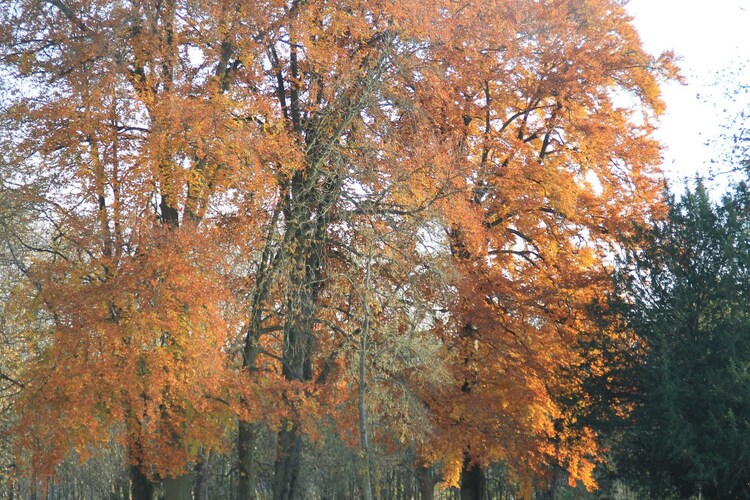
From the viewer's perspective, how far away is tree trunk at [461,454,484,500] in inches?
752

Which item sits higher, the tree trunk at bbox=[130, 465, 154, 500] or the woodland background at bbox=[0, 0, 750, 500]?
the woodland background at bbox=[0, 0, 750, 500]

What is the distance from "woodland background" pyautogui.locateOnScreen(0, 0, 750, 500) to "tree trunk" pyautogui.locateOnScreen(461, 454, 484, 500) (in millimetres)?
56

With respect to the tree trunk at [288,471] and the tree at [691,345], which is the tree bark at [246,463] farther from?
the tree at [691,345]

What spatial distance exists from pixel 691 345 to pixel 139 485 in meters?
11.4

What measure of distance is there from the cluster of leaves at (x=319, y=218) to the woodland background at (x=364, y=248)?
67mm

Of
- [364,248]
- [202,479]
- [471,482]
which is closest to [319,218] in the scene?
[364,248]

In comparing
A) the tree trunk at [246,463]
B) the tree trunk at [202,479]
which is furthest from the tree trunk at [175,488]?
the tree trunk at [202,479]

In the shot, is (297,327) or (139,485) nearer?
(297,327)

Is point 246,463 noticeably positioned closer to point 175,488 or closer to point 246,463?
point 246,463

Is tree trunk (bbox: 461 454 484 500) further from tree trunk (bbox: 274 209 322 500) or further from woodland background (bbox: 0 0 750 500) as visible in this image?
tree trunk (bbox: 274 209 322 500)

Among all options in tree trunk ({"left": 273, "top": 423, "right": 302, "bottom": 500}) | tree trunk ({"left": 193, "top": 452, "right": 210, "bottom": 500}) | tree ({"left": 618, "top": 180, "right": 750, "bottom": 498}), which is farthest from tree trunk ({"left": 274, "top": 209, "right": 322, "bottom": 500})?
tree trunk ({"left": 193, "top": 452, "right": 210, "bottom": 500})

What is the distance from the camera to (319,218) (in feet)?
52.6

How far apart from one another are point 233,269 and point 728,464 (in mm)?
9989

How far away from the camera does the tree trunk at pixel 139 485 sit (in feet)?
51.7
